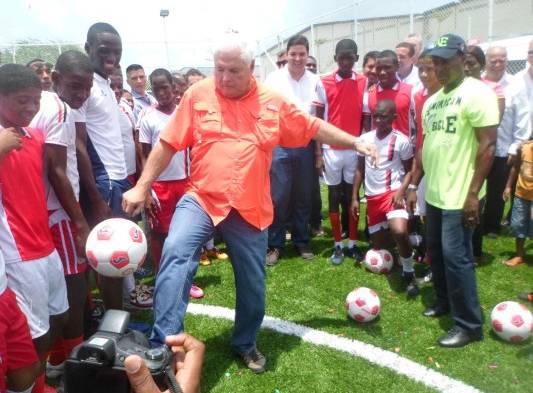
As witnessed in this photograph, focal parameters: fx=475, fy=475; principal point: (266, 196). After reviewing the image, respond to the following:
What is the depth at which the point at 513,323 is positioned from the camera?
3932 mm

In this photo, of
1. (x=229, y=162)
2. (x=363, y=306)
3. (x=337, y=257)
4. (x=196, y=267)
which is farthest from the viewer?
(x=337, y=257)

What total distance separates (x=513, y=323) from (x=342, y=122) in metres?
3.25

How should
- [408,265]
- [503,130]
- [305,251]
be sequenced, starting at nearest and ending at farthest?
[408,265] < [305,251] < [503,130]

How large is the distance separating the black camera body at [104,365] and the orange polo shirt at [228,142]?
1831 mm

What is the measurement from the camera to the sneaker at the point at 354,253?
5966 mm

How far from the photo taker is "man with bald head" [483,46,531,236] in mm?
6262

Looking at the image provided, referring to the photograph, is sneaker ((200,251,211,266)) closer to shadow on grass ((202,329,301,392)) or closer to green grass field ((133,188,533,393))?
green grass field ((133,188,533,393))

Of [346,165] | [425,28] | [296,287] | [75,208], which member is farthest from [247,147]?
[425,28]

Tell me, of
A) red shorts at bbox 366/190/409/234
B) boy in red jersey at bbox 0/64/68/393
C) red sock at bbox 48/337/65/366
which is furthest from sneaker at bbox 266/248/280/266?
boy in red jersey at bbox 0/64/68/393

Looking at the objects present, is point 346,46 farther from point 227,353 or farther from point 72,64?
point 227,353

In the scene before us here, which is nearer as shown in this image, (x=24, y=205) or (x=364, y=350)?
(x=24, y=205)

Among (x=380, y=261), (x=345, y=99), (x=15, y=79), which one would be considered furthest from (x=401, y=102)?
(x=15, y=79)

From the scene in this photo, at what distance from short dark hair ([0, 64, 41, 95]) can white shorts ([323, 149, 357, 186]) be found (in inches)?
154

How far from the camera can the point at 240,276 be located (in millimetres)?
3689
